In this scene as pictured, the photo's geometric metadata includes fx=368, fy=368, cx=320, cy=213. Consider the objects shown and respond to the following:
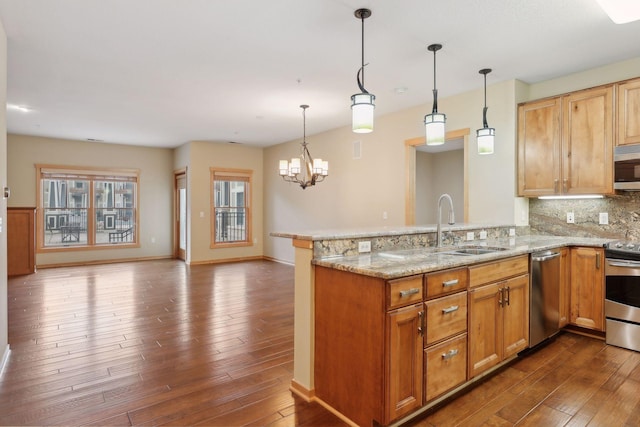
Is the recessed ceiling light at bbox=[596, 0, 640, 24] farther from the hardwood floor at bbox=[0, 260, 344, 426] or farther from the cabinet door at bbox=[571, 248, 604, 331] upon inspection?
the hardwood floor at bbox=[0, 260, 344, 426]

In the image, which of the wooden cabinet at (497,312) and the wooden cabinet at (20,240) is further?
the wooden cabinet at (20,240)

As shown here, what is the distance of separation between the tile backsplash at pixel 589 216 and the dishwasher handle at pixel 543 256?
3.04ft

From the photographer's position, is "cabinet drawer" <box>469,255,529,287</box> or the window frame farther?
the window frame

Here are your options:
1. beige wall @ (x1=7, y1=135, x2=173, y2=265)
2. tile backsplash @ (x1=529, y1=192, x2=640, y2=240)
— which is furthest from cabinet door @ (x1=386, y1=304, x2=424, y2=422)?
beige wall @ (x1=7, y1=135, x2=173, y2=265)

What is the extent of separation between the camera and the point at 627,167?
11.0ft

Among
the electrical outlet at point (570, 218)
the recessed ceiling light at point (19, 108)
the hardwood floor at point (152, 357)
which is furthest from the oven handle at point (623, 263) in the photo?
the recessed ceiling light at point (19, 108)

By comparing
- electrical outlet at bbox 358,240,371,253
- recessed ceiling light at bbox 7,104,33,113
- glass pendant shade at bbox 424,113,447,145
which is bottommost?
electrical outlet at bbox 358,240,371,253

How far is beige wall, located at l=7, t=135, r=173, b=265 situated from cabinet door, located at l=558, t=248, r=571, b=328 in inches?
313

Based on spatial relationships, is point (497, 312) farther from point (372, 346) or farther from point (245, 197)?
point (245, 197)

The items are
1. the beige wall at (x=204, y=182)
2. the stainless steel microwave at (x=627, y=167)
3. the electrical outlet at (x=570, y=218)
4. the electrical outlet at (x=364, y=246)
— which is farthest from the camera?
the beige wall at (x=204, y=182)

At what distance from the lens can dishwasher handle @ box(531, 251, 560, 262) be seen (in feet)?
9.94

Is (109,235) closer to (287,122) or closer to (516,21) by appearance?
(287,122)

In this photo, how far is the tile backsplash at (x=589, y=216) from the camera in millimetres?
3617

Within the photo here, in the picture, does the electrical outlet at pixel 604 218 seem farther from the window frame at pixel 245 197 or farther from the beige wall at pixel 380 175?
the window frame at pixel 245 197
